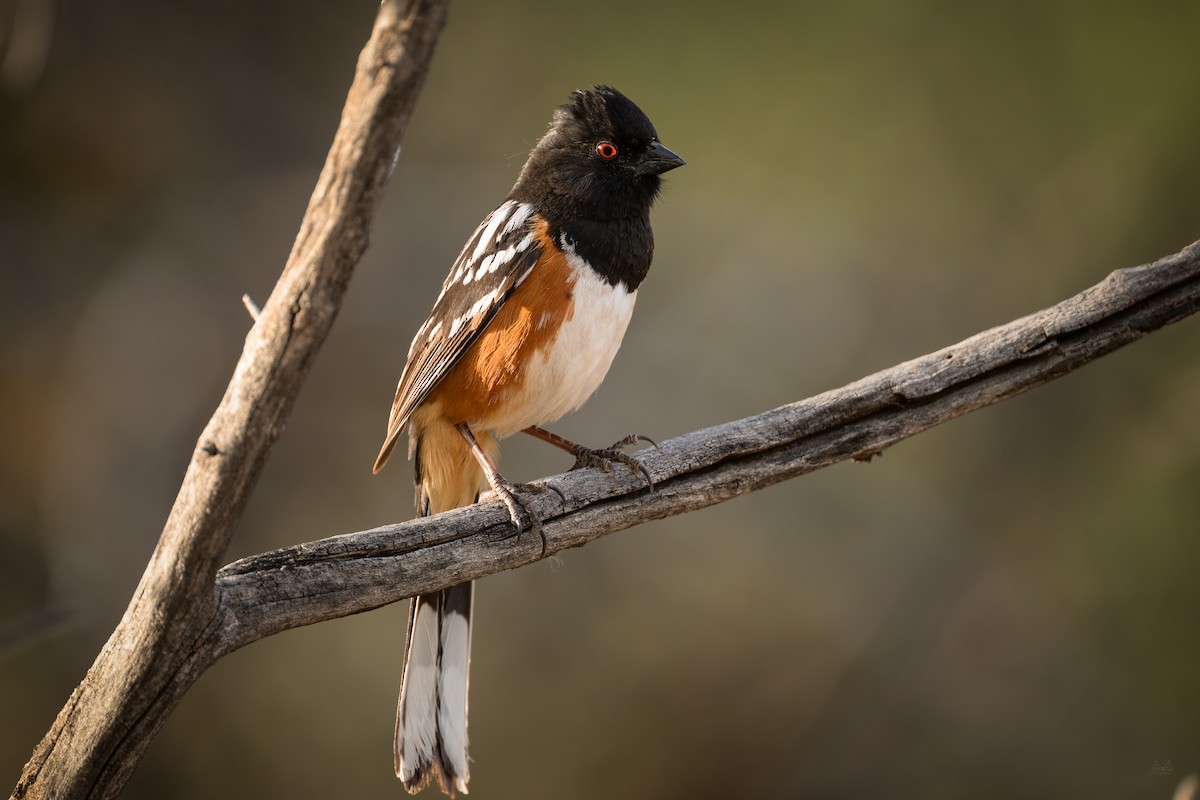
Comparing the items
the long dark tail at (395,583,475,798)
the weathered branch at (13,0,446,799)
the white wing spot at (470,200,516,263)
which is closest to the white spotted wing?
the white wing spot at (470,200,516,263)

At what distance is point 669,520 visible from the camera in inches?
196

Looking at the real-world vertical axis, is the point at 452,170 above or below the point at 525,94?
below

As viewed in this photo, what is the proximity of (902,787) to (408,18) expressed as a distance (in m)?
4.74

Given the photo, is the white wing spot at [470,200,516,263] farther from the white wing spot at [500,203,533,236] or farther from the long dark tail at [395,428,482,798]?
the long dark tail at [395,428,482,798]

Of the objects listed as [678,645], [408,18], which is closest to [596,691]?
[678,645]

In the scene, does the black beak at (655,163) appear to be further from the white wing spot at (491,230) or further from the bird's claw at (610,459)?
the bird's claw at (610,459)

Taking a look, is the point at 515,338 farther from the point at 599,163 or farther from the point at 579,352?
the point at 599,163

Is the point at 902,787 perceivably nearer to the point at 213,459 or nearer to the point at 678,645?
the point at 678,645

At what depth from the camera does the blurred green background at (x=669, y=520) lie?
15.6ft

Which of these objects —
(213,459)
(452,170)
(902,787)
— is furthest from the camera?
(452,170)

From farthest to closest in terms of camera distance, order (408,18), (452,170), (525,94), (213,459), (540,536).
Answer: (525,94)
(452,170)
(540,536)
(213,459)
(408,18)

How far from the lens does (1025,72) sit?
18.3ft

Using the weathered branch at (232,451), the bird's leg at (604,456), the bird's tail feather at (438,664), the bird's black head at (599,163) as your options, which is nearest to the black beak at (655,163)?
the bird's black head at (599,163)

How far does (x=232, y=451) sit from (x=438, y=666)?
123 cm
